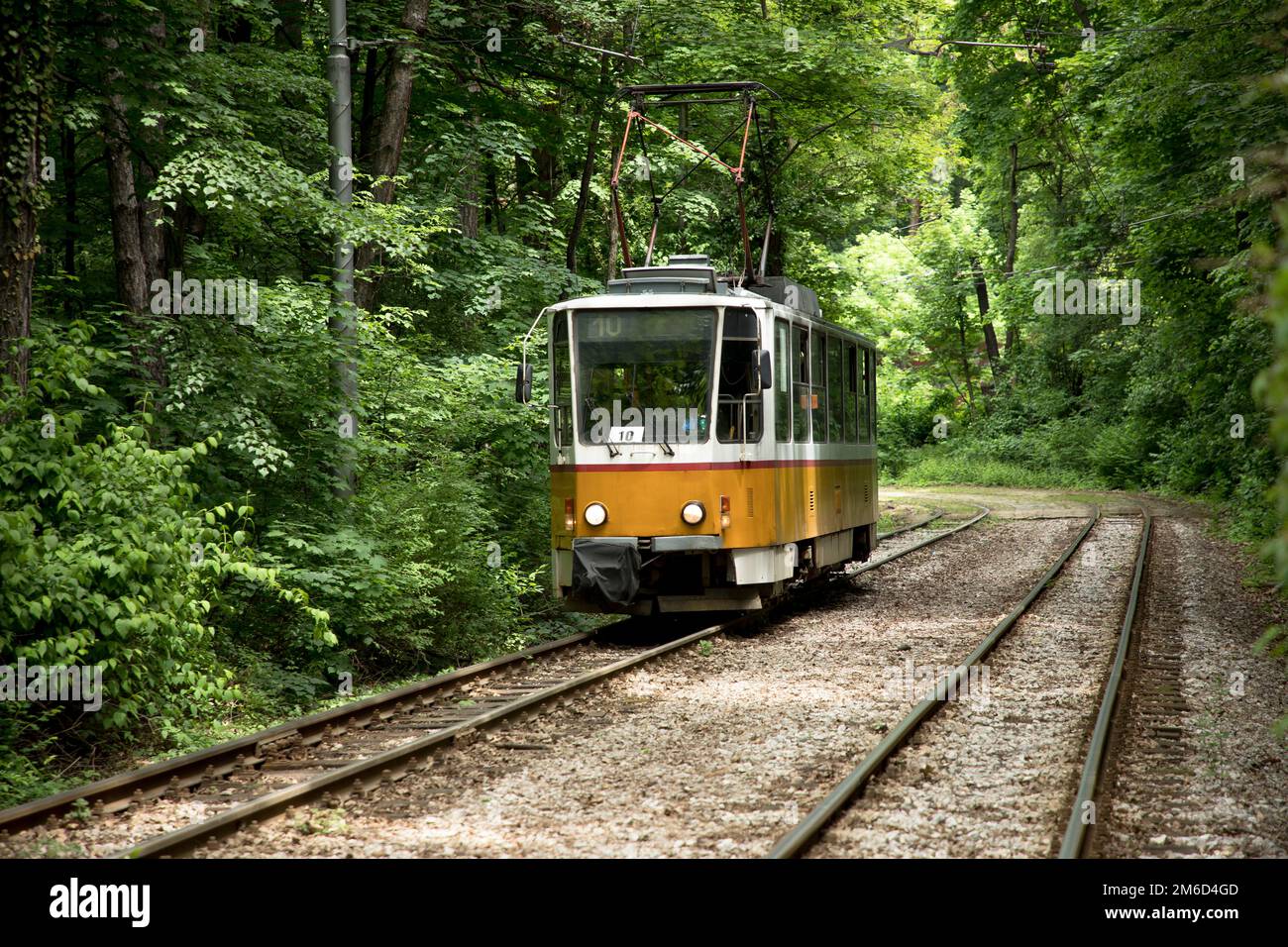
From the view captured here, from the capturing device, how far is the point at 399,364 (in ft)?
42.8

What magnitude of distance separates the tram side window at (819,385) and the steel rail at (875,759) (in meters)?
3.11

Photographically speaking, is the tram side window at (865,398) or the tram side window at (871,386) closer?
the tram side window at (865,398)

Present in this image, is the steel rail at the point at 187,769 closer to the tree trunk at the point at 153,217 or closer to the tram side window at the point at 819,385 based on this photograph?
the tree trunk at the point at 153,217

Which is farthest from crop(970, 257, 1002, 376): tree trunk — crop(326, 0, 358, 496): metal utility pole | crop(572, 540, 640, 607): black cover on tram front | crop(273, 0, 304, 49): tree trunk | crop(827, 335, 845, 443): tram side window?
crop(326, 0, 358, 496): metal utility pole

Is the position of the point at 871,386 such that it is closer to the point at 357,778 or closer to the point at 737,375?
the point at 737,375

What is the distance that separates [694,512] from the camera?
41.1ft

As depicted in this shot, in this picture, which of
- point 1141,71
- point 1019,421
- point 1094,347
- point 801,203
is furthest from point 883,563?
point 1019,421

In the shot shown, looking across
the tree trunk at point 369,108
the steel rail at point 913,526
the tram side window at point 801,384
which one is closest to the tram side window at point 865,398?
the tram side window at point 801,384

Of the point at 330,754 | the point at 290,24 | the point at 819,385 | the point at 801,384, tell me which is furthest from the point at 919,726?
the point at 290,24

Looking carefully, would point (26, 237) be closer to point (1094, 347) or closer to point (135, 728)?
point (135, 728)

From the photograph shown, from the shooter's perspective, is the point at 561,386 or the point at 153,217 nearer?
the point at 153,217

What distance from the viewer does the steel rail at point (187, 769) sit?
6508 mm

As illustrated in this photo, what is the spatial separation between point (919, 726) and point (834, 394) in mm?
7770

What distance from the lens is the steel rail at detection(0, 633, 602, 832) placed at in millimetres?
6508
